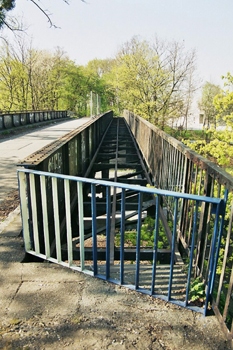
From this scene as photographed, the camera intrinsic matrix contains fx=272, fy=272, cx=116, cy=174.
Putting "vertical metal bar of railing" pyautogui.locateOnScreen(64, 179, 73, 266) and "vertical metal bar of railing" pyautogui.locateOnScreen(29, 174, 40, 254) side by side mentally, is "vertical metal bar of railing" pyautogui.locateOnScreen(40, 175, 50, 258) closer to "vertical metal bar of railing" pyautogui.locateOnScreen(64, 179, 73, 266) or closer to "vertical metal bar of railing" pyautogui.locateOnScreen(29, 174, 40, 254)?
"vertical metal bar of railing" pyautogui.locateOnScreen(29, 174, 40, 254)

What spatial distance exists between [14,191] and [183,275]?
4770 millimetres

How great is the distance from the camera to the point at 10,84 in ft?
138

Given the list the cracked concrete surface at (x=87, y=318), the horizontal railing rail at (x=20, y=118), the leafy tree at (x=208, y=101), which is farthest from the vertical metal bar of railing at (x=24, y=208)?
the leafy tree at (x=208, y=101)

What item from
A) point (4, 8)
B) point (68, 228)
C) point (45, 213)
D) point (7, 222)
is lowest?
point (7, 222)

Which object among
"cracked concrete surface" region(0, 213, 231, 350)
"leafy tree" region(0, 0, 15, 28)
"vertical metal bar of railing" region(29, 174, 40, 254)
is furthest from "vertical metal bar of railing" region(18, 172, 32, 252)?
"leafy tree" region(0, 0, 15, 28)

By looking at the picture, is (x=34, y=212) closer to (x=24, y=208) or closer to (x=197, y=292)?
(x=24, y=208)

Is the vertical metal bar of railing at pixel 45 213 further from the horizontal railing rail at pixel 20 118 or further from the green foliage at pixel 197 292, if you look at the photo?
the horizontal railing rail at pixel 20 118

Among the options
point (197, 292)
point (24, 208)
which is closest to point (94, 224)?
point (24, 208)

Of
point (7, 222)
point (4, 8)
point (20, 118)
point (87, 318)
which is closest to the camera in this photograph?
point (87, 318)

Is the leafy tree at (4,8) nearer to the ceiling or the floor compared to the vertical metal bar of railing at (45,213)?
nearer to the ceiling

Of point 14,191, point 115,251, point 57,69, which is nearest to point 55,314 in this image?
point 115,251

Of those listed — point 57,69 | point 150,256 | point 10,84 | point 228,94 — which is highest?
point 57,69

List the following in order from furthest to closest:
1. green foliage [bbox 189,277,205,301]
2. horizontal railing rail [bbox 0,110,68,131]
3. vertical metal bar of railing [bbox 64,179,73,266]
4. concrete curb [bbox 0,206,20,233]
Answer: horizontal railing rail [bbox 0,110,68,131]
concrete curb [bbox 0,206,20,233]
vertical metal bar of railing [bbox 64,179,73,266]
green foliage [bbox 189,277,205,301]

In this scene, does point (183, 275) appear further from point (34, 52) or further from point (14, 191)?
point (34, 52)
